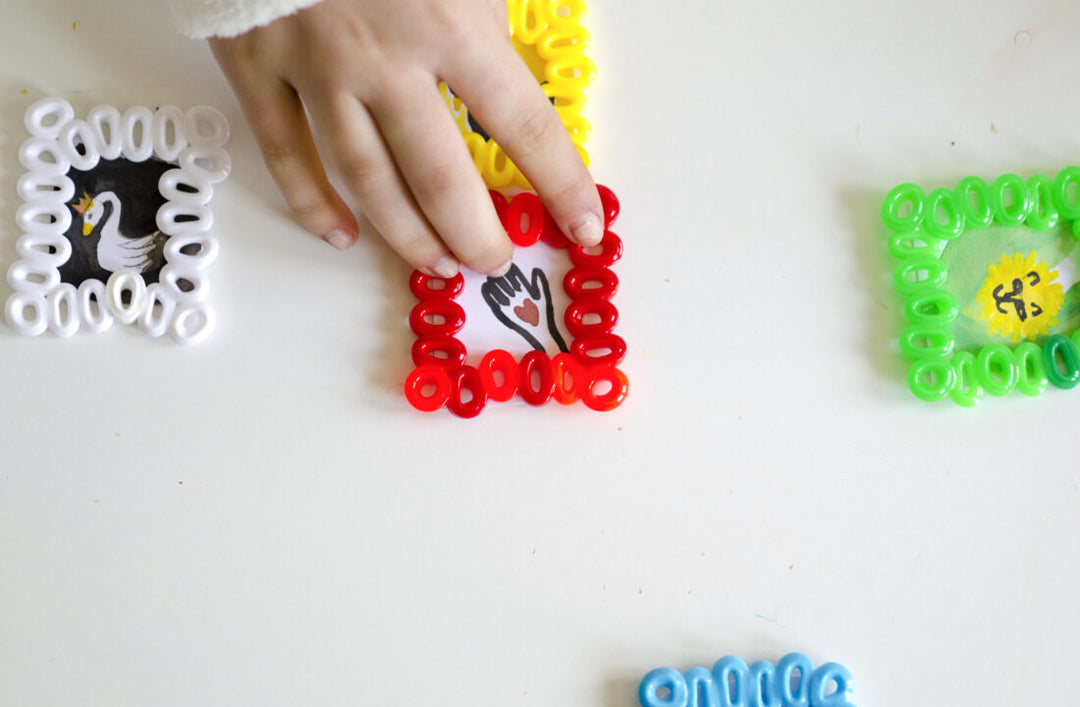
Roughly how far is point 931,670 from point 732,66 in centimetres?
49

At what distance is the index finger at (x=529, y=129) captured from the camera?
61 centimetres

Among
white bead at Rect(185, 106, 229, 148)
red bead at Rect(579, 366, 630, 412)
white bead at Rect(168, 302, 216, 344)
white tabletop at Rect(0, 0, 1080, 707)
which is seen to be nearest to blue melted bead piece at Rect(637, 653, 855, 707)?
white tabletop at Rect(0, 0, 1080, 707)

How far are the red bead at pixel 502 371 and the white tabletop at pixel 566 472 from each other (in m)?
0.02

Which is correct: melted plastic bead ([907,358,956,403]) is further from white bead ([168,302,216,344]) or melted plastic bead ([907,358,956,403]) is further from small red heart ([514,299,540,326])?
white bead ([168,302,216,344])

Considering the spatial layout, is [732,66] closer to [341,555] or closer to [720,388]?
[720,388]

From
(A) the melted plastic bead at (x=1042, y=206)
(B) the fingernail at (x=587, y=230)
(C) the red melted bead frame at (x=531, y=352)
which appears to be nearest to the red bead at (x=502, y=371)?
(C) the red melted bead frame at (x=531, y=352)

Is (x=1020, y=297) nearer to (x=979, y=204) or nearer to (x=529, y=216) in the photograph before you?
(x=979, y=204)

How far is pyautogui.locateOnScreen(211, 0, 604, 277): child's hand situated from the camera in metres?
0.59

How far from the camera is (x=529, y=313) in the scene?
0.70m

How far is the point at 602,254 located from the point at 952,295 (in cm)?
27

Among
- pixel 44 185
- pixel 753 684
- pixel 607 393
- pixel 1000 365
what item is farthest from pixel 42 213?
pixel 1000 365

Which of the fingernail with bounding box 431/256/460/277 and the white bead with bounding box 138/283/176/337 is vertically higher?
the fingernail with bounding box 431/256/460/277

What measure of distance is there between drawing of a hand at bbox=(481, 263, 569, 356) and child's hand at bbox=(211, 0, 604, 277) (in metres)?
0.02

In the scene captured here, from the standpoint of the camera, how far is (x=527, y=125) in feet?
2.07
